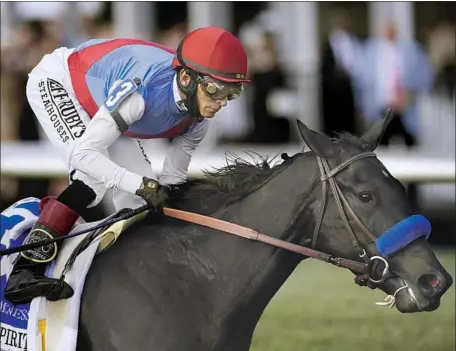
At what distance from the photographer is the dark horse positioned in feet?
13.7

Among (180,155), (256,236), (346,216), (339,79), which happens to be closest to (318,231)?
(346,216)

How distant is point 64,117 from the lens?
16.2ft

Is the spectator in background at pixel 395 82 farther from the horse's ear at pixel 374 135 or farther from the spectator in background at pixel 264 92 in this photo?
the horse's ear at pixel 374 135

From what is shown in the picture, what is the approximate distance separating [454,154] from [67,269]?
6.51 meters

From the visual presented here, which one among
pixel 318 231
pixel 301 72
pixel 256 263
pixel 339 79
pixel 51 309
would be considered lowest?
pixel 301 72

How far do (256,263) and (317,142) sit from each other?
0.48m

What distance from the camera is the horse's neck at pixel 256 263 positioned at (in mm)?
4328

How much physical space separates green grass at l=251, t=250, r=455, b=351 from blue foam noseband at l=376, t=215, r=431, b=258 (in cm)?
275

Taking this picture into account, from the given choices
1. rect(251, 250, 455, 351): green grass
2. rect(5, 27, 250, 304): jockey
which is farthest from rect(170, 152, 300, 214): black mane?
rect(251, 250, 455, 351): green grass

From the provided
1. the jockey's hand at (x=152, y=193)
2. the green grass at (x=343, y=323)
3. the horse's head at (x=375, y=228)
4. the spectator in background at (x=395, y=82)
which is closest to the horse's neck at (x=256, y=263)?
the horse's head at (x=375, y=228)

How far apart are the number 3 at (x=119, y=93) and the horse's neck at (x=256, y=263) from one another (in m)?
0.62

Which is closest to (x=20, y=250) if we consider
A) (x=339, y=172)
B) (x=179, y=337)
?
(x=179, y=337)

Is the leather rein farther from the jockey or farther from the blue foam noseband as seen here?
the jockey

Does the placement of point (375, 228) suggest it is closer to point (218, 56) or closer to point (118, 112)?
point (218, 56)
